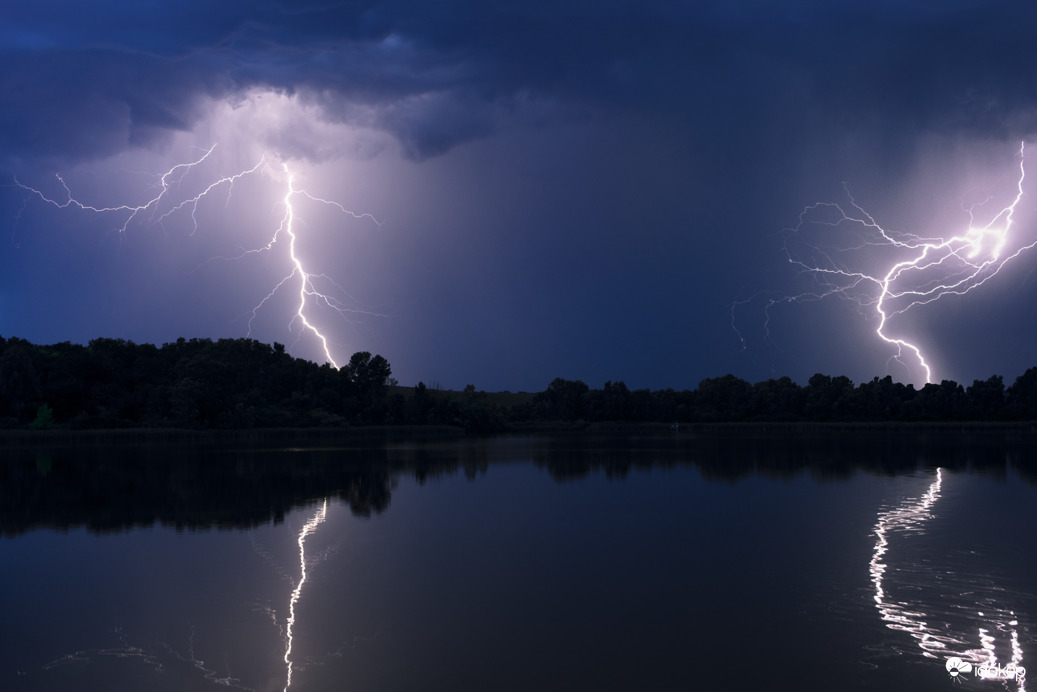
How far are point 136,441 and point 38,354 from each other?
20.7 m

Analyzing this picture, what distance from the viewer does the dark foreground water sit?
30.0ft

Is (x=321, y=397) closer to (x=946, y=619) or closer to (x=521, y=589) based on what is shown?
(x=521, y=589)

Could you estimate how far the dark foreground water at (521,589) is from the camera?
9.13 metres

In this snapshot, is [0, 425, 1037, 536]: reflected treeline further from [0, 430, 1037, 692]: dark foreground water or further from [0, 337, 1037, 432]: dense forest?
[0, 337, 1037, 432]: dense forest

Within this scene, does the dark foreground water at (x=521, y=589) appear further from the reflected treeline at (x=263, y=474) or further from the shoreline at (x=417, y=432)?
the shoreline at (x=417, y=432)

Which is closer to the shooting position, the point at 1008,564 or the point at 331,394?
the point at 1008,564

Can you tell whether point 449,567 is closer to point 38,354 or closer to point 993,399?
point 38,354

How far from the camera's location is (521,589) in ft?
43.0

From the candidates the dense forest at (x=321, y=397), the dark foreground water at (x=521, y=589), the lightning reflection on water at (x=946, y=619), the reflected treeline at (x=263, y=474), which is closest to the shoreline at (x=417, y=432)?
the dense forest at (x=321, y=397)

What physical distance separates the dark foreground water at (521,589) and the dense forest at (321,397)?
55.4 meters

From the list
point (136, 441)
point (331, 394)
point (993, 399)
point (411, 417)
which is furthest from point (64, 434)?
point (993, 399)

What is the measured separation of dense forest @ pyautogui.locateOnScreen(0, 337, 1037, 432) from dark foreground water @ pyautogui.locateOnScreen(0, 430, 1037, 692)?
2180 inches

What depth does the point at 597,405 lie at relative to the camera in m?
130

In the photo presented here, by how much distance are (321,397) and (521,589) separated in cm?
8983
